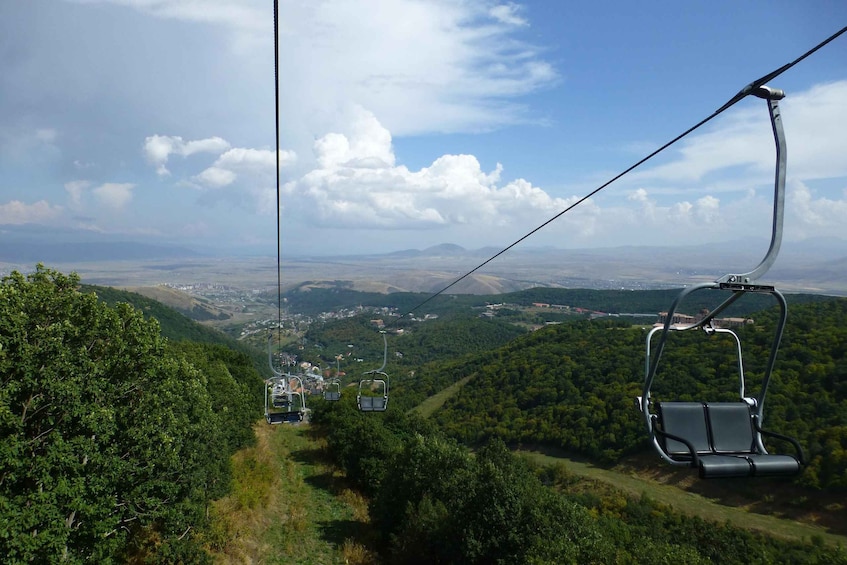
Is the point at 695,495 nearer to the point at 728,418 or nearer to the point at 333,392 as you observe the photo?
the point at 333,392

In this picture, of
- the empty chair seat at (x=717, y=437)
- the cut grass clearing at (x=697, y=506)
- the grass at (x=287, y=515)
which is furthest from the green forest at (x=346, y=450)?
the empty chair seat at (x=717, y=437)

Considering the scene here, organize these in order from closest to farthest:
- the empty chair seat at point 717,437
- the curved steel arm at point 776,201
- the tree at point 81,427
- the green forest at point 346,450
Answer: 1. the curved steel arm at point 776,201
2. the empty chair seat at point 717,437
3. the tree at point 81,427
4. the green forest at point 346,450

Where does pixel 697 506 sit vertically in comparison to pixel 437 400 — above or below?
above

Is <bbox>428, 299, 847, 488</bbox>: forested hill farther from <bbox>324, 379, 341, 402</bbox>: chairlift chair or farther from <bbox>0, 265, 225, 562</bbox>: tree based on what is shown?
<bbox>0, 265, 225, 562</bbox>: tree

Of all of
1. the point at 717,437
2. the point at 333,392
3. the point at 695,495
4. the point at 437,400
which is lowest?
the point at 437,400

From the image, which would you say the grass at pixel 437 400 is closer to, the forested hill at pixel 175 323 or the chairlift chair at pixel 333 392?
the forested hill at pixel 175 323

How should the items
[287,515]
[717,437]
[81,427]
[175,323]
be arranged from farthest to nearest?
[175,323], [287,515], [81,427], [717,437]

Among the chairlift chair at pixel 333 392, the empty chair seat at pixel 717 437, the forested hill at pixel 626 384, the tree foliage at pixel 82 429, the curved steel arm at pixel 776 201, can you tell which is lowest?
the forested hill at pixel 626 384

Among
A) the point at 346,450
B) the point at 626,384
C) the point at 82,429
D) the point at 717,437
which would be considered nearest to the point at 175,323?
the point at 346,450
